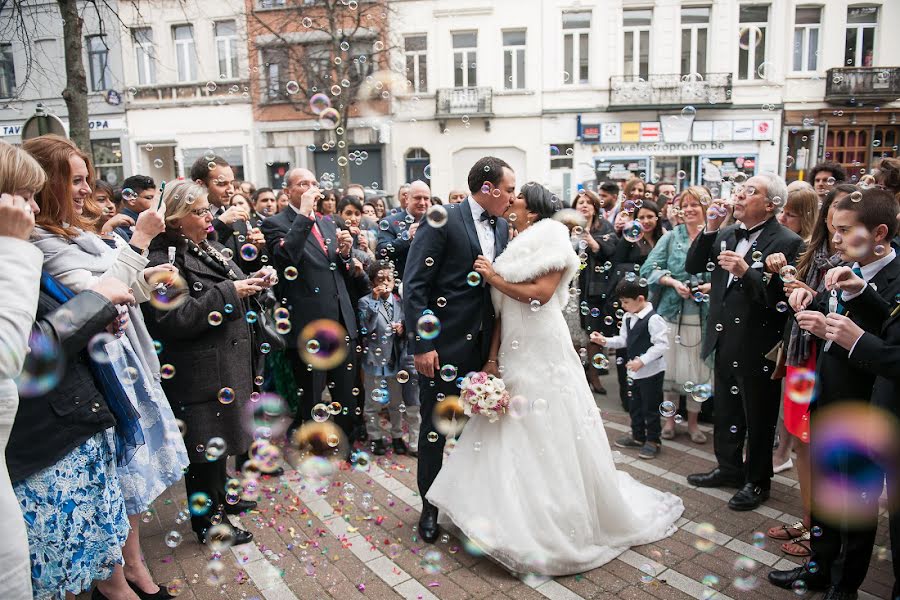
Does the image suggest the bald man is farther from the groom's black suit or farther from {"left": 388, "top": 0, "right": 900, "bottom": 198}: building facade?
{"left": 388, "top": 0, "right": 900, "bottom": 198}: building facade

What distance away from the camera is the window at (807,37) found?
1856 centimetres

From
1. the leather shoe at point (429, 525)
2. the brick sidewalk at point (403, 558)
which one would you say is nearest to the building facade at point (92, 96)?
the brick sidewalk at point (403, 558)

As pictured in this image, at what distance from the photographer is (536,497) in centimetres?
314

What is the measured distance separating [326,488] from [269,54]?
1925cm

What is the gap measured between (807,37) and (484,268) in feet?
68.5

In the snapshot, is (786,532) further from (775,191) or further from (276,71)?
(276,71)

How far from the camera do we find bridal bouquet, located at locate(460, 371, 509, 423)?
3.19 m

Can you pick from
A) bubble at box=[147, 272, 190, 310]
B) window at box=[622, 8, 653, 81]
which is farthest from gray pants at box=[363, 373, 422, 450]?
window at box=[622, 8, 653, 81]

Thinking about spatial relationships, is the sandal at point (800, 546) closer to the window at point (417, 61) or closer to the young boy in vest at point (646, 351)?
the young boy in vest at point (646, 351)

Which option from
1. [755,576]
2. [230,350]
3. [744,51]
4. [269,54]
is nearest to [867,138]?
[744,51]

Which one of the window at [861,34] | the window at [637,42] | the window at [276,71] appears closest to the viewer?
the window at [861,34]

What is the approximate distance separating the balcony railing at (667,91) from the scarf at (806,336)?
17977 millimetres

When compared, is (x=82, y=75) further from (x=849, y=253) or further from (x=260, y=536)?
(x=849, y=253)

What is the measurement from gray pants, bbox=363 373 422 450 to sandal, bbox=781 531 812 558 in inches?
107
